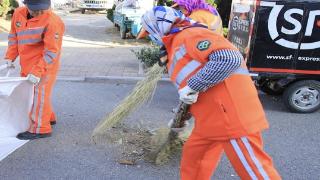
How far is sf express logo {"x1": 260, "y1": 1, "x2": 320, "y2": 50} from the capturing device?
547 cm

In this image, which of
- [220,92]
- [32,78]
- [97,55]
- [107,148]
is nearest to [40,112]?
[32,78]

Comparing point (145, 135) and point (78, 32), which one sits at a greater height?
point (145, 135)

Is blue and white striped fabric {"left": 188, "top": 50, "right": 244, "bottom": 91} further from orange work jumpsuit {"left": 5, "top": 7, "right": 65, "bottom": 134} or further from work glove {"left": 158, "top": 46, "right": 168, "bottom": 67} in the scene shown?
orange work jumpsuit {"left": 5, "top": 7, "right": 65, "bottom": 134}

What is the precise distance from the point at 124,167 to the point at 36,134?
116 cm

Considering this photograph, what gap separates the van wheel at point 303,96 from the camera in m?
5.80

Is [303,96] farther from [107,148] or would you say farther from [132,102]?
[107,148]

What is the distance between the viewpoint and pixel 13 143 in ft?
13.1

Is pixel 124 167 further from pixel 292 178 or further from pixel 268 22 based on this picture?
pixel 268 22

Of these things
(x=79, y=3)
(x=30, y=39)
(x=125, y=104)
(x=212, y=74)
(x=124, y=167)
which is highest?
(x=212, y=74)

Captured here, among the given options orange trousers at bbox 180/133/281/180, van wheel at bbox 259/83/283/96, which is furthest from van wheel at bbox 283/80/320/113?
orange trousers at bbox 180/133/281/180

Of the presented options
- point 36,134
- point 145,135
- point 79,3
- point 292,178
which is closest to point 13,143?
point 36,134

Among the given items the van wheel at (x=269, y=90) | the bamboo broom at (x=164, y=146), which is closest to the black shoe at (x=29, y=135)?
the bamboo broom at (x=164, y=146)

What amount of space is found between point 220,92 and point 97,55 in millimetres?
7264

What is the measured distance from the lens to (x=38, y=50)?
4508 mm
